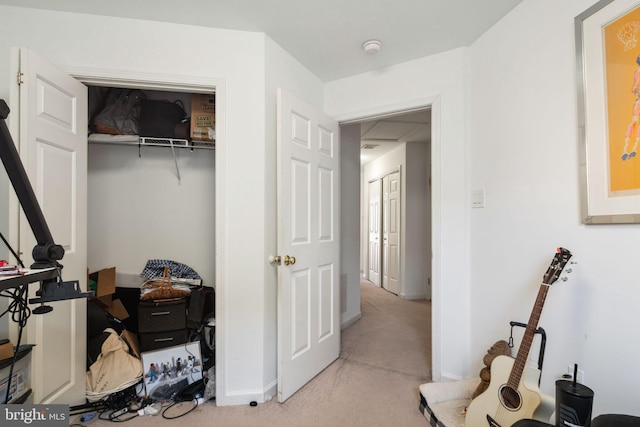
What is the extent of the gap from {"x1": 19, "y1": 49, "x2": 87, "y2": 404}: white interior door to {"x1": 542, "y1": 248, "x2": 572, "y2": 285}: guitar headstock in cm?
257

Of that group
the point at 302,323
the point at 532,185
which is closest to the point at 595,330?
the point at 532,185

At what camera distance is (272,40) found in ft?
6.79

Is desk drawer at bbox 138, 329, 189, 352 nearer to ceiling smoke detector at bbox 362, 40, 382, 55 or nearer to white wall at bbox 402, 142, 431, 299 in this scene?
ceiling smoke detector at bbox 362, 40, 382, 55

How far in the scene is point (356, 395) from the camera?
2068 millimetres

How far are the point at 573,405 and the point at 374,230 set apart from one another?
5150 mm

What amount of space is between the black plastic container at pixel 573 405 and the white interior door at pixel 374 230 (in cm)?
469

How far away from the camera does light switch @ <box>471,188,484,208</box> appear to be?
2.03 meters

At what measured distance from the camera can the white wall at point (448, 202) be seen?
7.02 feet

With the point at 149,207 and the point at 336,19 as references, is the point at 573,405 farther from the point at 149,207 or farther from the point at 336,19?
the point at 149,207

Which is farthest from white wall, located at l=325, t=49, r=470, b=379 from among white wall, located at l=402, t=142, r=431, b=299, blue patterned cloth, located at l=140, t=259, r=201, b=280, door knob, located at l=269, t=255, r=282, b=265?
white wall, located at l=402, t=142, r=431, b=299

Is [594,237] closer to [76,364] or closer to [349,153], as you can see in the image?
[349,153]

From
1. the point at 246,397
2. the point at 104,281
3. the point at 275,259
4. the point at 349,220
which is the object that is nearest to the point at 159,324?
the point at 104,281

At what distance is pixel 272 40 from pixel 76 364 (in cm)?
245

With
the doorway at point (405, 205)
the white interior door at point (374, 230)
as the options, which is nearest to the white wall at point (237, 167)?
the doorway at point (405, 205)
